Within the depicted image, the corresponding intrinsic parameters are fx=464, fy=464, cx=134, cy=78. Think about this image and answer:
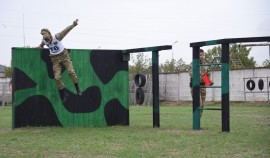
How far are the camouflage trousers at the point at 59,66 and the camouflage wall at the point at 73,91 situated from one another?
0.46 m

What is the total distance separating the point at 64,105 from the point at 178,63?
159 ft

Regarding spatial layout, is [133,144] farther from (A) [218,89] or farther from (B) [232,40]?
(A) [218,89]

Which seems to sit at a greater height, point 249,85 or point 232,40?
point 232,40

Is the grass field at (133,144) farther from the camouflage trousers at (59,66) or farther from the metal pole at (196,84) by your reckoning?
the camouflage trousers at (59,66)

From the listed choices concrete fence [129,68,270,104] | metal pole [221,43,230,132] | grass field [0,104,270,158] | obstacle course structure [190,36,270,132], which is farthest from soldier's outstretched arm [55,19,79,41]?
concrete fence [129,68,270,104]

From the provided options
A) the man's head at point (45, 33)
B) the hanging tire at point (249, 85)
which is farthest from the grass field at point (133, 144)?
the hanging tire at point (249, 85)

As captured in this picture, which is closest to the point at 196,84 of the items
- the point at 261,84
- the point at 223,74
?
the point at 223,74

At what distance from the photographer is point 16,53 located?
38.1ft

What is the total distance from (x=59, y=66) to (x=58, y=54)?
1.08 feet

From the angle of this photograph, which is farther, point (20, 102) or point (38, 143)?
point (20, 102)

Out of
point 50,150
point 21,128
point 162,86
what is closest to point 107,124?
point 21,128

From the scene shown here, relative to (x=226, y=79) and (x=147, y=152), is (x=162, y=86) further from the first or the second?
(x=147, y=152)

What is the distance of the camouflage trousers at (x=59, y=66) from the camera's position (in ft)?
37.7

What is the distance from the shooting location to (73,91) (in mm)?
12234
